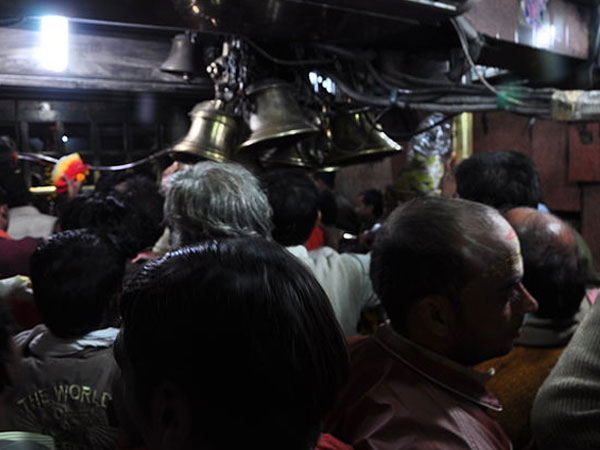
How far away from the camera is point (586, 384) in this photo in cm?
117

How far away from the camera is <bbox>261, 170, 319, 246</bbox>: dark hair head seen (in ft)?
7.77

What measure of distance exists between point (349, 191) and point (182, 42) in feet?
13.1

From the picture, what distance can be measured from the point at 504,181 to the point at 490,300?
1575 mm

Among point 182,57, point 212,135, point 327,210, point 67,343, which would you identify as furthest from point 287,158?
point 67,343

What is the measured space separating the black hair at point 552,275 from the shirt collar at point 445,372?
51cm

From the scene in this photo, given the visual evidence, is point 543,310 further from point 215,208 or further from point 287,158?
point 287,158

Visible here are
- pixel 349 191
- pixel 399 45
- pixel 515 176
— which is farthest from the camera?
pixel 349 191

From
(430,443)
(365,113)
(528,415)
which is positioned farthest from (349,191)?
(430,443)

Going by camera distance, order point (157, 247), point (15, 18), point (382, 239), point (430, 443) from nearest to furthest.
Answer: point (430, 443) < point (382, 239) < point (15, 18) < point (157, 247)

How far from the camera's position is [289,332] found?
68 centimetres

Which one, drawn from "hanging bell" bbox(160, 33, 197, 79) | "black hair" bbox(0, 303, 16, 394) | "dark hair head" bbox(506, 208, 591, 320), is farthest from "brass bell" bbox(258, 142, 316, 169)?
"black hair" bbox(0, 303, 16, 394)

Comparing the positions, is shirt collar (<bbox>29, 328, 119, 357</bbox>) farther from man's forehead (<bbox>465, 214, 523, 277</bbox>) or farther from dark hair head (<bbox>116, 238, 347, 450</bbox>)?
man's forehead (<bbox>465, 214, 523, 277</bbox>)

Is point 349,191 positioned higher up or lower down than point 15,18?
lower down

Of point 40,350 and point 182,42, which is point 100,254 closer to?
point 40,350
